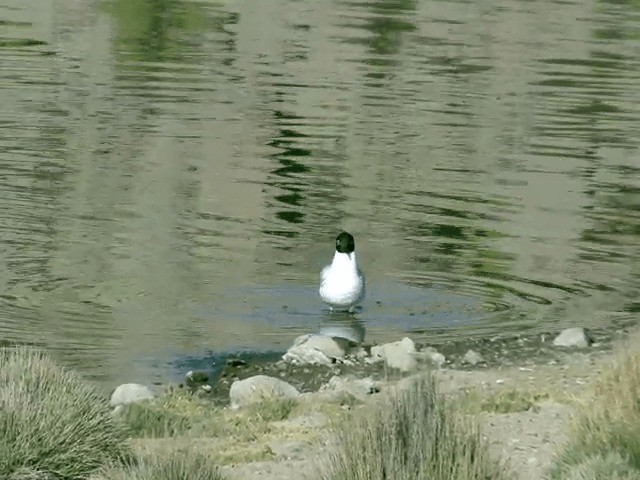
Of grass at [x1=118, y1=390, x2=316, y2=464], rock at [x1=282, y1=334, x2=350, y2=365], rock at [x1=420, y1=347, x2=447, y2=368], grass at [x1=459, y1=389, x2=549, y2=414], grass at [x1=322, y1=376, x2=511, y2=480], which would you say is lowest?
rock at [x1=282, y1=334, x2=350, y2=365]

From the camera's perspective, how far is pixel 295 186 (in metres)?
23.2

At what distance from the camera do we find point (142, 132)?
27484mm

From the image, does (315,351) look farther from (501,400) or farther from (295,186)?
(295,186)

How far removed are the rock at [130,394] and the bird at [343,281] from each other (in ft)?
11.5

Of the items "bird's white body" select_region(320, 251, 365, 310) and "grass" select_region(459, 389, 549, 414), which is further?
"bird's white body" select_region(320, 251, 365, 310)

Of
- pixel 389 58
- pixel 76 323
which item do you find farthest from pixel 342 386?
pixel 389 58

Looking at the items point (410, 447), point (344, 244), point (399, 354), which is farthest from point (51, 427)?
point (344, 244)

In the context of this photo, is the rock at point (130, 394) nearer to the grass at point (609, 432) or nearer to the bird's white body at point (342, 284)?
the bird's white body at point (342, 284)

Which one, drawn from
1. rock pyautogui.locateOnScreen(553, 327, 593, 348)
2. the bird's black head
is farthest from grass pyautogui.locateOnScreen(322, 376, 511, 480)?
the bird's black head

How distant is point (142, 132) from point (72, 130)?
1.17 meters

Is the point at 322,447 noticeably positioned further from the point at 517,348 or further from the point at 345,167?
the point at 345,167

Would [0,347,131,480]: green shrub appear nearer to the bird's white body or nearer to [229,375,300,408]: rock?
[229,375,300,408]: rock

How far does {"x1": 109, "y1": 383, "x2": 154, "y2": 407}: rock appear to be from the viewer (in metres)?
12.7

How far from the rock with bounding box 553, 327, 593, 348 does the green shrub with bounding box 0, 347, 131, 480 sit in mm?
6252
